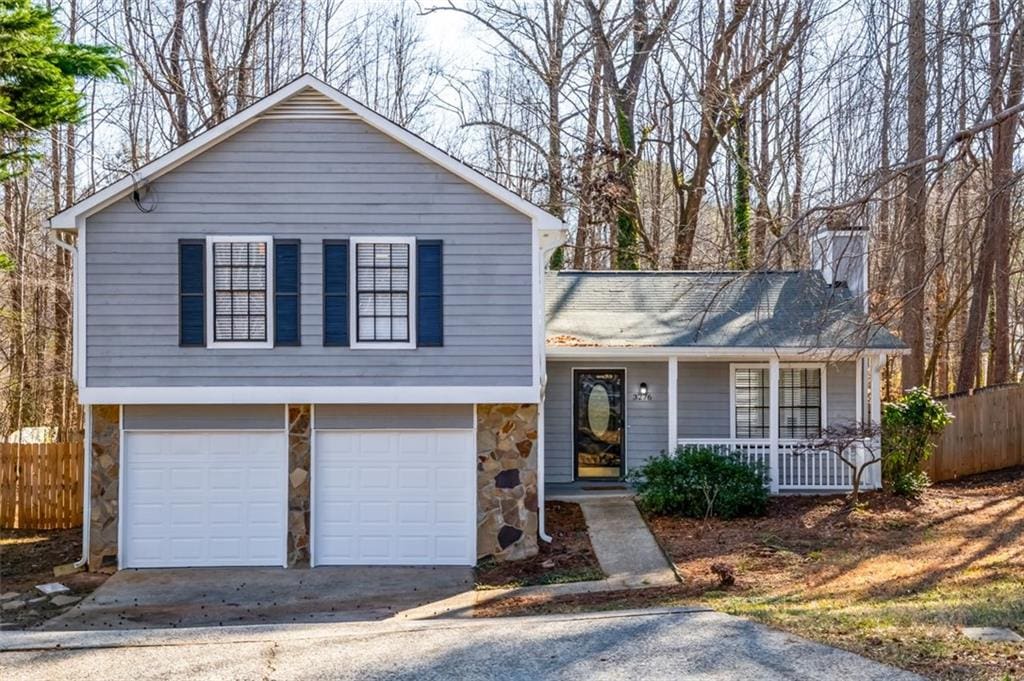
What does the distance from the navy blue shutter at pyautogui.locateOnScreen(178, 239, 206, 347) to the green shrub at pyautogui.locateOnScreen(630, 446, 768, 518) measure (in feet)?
22.5

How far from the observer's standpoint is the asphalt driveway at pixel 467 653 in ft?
21.5

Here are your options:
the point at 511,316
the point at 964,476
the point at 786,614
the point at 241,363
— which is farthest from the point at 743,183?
the point at 786,614

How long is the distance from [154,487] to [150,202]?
12.3 feet

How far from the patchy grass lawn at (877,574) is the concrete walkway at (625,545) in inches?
10.4

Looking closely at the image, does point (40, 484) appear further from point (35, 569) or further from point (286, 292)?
point (286, 292)

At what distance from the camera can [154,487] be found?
485 inches

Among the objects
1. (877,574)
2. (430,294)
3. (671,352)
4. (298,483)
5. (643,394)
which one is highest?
(430,294)

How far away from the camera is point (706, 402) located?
16.0 metres

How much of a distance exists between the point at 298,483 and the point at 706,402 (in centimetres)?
727

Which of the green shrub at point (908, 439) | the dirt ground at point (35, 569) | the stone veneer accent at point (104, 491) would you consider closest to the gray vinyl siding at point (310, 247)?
the stone veneer accent at point (104, 491)

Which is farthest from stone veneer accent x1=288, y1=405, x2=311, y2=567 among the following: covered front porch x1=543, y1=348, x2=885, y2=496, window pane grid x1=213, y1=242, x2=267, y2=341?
covered front porch x1=543, y1=348, x2=885, y2=496

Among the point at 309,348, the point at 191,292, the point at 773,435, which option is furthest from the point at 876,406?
the point at 191,292

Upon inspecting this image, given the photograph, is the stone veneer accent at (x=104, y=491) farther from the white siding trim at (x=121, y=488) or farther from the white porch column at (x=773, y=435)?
the white porch column at (x=773, y=435)

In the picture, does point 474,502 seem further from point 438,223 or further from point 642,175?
point 642,175
